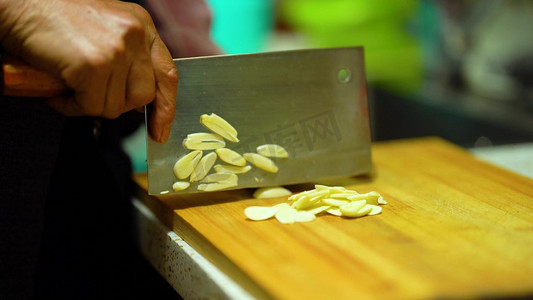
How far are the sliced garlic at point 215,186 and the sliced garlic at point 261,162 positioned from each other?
4 cm

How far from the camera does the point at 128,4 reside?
0.78 metres

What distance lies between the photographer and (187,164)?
84 centimetres

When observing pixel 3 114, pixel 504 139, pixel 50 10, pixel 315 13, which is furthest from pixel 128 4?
pixel 315 13

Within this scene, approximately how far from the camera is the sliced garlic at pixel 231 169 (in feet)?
2.84

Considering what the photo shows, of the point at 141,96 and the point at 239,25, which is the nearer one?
the point at 141,96

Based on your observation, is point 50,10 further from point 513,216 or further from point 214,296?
point 513,216

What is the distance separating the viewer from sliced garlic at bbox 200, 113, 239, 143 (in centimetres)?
85

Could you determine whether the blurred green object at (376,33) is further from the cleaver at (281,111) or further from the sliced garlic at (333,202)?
the sliced garlic at (333,202)

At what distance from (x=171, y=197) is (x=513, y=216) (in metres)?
0.48

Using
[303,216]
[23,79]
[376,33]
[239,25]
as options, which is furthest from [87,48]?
[376,33]

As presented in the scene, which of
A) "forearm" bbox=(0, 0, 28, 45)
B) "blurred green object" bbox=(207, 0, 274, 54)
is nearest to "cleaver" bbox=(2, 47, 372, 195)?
"forearm" bbox=(0, 0, 28, 45)

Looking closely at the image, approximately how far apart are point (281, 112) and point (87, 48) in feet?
1.02

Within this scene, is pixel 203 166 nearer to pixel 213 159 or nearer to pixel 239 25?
pixel 213 159

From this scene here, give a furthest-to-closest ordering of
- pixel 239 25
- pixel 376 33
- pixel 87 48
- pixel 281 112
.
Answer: pixel 376 33, pixel 239 25, pixel 281 112, pixel 87 48
